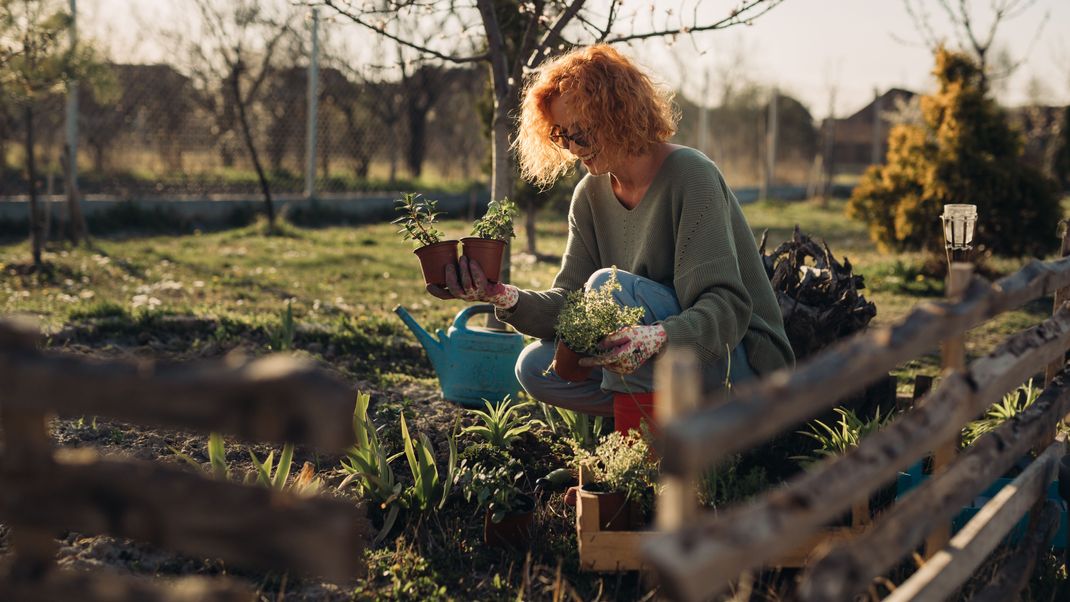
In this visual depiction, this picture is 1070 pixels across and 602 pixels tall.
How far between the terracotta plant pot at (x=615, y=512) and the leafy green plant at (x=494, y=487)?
0.24m

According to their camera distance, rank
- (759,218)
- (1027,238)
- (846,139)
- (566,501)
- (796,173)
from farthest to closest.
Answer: (846,139) → (796,173) → (759,218) → (1027,238) → (566,501)

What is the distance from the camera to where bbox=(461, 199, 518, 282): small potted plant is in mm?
2889

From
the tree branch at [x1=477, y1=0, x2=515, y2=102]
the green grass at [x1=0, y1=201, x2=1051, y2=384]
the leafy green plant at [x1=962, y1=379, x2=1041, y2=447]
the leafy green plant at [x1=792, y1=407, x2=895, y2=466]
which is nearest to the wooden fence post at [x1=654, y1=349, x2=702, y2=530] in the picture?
the leafy green plant at [x1=792, y1=407, x2=895, y2=466]

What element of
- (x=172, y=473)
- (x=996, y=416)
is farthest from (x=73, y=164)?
(x=172, y=473)

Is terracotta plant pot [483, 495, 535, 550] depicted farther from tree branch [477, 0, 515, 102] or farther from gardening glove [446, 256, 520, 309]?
tree branch [477, 0, 515, 102]

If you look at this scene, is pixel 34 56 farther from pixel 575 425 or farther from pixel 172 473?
pixel 172 473

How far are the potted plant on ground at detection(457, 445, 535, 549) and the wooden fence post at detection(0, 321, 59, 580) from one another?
132 cm

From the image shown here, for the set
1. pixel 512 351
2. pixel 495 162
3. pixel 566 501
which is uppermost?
pixel 495 162

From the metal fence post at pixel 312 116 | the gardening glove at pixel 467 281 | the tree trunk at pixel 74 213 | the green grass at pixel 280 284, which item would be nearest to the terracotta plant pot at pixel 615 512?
the gardening glove at pixel 467 281

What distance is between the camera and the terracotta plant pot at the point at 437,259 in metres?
2.88

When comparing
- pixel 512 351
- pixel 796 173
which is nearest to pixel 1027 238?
pixel 512 351

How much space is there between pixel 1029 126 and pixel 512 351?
24090 mm

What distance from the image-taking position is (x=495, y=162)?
169 inches

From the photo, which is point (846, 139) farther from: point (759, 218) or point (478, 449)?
point (478, 449)
